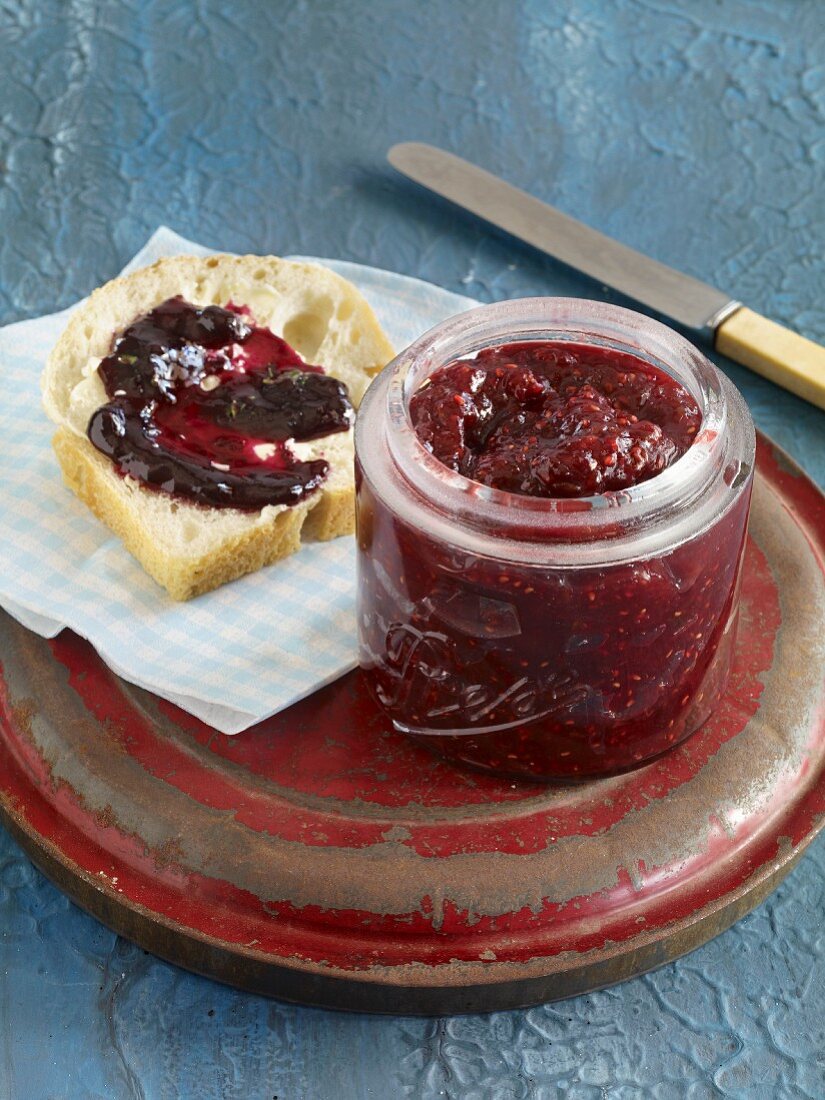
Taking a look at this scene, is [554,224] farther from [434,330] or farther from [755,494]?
[434,330]

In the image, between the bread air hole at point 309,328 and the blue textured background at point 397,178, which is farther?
the bread air hole at point 309,328

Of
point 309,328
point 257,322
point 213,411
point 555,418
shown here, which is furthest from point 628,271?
point 555,418

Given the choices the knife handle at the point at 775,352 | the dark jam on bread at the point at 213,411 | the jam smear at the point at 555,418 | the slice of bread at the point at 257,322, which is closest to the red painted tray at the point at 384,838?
the slice of bread at the point at 257,322

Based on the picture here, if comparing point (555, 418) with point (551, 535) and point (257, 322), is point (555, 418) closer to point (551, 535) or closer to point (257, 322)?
point (551, 535)

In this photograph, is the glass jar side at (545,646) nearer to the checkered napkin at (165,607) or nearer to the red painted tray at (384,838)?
the red painted tray at (384,838)

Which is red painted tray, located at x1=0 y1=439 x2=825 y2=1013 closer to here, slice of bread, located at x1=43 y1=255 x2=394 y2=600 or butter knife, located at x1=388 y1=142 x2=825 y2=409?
slice of bread, located at x1=43 y1=255 x2=394 y2=600

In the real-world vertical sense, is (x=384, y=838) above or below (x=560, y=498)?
below
